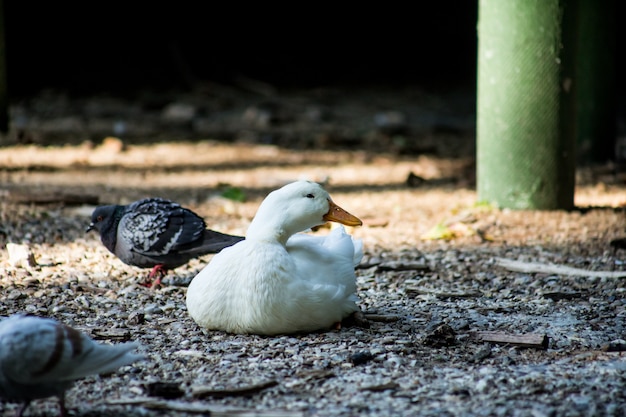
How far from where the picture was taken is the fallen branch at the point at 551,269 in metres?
5.49

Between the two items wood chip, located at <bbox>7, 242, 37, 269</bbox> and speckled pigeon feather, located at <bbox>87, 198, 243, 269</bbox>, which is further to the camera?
wood chip, located at <bbox>7, 242, 37, 269</bbox>

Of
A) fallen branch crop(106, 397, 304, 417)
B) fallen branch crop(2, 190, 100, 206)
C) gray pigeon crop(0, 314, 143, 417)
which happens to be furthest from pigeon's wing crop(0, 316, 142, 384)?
fallen branch crop(2, 190, 100, 206)

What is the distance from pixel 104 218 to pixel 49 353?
2.30 m

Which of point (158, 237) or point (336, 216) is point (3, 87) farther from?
point (336, 216)

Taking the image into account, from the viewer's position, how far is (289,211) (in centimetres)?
441

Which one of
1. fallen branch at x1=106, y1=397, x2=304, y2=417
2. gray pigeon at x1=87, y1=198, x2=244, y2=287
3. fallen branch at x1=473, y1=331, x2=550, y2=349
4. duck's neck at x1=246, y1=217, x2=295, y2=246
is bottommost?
fallen branch at x1=106, y1=397, x2=304, y2=417

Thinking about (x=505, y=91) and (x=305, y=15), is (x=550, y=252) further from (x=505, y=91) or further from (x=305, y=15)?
(x=305, y=15)

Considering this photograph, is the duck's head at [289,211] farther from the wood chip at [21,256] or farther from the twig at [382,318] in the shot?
the wood chip at [21,256]

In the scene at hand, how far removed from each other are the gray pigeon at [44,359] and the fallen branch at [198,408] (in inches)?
6.5

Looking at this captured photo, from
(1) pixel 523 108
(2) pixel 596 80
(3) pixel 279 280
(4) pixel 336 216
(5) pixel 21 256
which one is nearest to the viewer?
(3) pixel 279 280

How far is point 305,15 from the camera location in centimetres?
1587

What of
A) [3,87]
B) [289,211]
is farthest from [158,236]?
[3,87]

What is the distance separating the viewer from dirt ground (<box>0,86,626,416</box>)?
3600 millimetres

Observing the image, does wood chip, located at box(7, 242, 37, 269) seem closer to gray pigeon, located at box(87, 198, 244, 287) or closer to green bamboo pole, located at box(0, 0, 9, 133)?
gray pigeon, located at box(87, 198, 244, 287)
